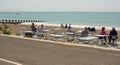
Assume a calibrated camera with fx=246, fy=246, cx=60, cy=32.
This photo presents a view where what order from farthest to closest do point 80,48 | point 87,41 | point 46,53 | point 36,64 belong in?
1. point 87,41
2. point 80,48
3. point 46,53
4. point 36,64

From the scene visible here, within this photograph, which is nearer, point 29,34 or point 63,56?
point 63,56

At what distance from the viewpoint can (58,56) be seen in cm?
981

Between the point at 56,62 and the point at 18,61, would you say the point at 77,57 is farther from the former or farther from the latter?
the point at 18,61

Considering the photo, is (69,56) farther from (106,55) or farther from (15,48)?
(15,48)

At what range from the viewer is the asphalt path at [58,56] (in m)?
Answer: 8.76

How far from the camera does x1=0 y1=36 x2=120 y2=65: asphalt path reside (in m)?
8.76

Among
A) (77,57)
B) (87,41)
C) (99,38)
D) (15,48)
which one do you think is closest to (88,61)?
(77,57)

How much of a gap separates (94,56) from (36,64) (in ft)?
8.14

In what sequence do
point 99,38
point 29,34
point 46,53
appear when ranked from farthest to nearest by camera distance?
point 29,34
point 99,38
point 46,53

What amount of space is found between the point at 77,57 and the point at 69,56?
1.25 feet

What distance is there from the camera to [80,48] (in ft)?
38.2

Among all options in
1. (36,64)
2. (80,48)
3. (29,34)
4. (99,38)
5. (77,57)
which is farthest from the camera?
(29,34)

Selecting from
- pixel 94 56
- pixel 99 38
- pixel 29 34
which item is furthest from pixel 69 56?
pixel 29 34

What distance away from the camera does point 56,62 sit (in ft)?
28.7
